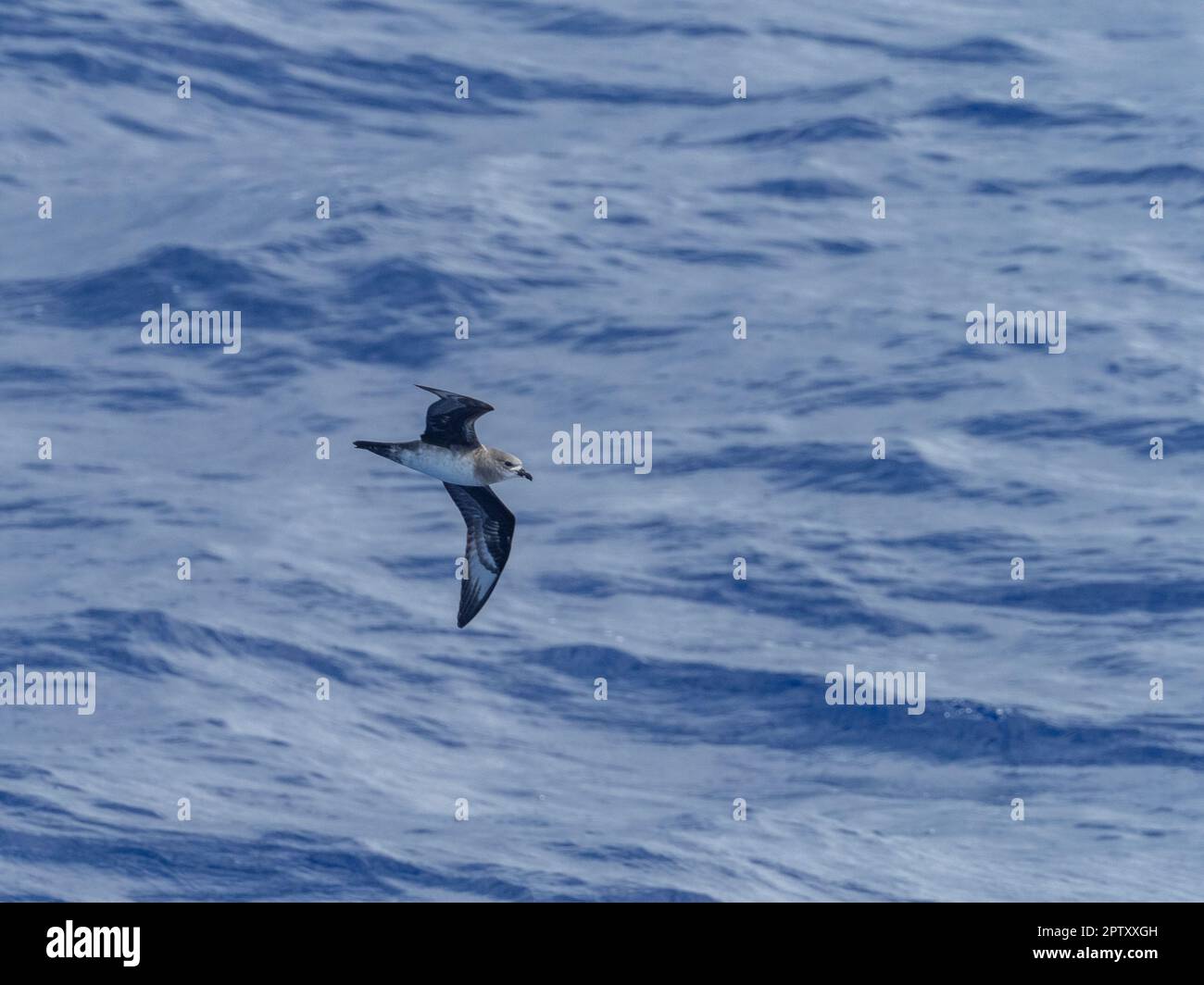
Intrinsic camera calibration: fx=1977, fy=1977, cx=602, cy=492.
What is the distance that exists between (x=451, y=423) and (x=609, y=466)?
42.6 feet

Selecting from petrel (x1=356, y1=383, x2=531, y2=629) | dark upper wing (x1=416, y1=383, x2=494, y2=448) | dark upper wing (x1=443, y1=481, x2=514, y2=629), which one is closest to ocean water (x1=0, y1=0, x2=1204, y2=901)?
dark upper wing (x1=443, y1=481, x2=514, y2=629)

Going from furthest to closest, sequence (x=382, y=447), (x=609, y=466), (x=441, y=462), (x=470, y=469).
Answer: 1. (x=609, y=466)
2. (x=470, y=469)
3. (x=441, y=462)
4. (x=382, y=447)

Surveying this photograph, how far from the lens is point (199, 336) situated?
34750mm

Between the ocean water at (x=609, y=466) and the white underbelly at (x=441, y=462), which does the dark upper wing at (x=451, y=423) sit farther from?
the ocean water at (x=609, y=466)

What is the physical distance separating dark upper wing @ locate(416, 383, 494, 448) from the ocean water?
18.3 feet

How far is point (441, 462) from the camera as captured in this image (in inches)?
770

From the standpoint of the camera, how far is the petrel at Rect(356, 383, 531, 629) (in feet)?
63.0

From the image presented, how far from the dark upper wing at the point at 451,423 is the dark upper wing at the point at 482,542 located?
164 centimetres

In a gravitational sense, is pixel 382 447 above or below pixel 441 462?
above

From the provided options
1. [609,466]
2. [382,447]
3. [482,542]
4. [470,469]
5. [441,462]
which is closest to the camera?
[382,447]

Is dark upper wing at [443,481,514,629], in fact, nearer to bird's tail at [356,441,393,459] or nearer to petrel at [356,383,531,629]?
petrel at [356,383,531,629]

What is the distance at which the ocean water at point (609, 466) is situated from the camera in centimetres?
2425

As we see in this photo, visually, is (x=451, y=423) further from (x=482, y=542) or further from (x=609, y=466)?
(x=609, y=466)

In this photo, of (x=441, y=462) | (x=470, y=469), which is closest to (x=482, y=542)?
(x=470, y=469)
